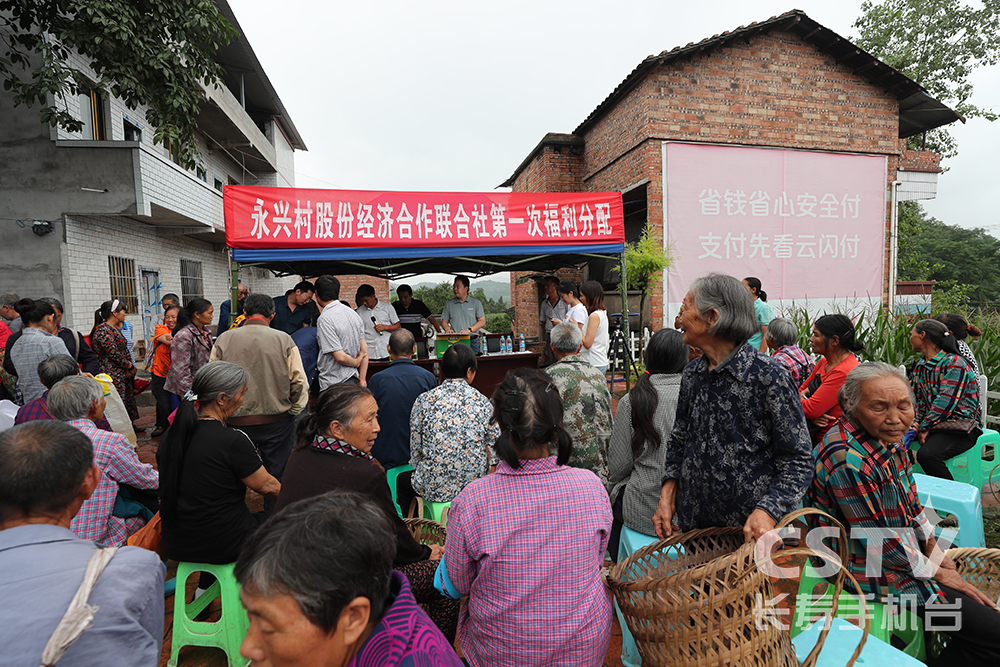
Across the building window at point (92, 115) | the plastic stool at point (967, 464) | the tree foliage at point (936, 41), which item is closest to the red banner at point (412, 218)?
the plastic stool at point (967, 464)

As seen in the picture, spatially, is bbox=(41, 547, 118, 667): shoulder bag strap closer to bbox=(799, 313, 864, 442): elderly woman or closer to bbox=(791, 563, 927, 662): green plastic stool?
bbox=(791, 563, 927, 662): green plastic stool

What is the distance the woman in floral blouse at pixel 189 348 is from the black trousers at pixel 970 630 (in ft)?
17.0

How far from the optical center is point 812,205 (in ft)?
32.2

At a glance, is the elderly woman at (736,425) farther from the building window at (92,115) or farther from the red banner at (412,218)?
the building window at (92,115)

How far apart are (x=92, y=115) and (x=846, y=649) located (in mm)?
11202

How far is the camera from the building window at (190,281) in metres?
11.6

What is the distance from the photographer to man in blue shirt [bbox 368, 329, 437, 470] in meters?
3.15

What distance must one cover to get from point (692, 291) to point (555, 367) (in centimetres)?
110

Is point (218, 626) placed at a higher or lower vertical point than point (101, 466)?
lower

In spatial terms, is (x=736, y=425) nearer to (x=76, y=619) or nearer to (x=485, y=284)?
(x=76, y=619)

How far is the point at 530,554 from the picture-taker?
1.40 metres

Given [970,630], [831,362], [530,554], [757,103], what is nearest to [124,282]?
[530,554]


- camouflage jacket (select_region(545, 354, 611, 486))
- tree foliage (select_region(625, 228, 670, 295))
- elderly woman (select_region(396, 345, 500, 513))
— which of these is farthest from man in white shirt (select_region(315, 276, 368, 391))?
tree foliage (select_region(625, 228, 670, 295))

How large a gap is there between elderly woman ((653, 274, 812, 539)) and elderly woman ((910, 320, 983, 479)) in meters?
2.50
